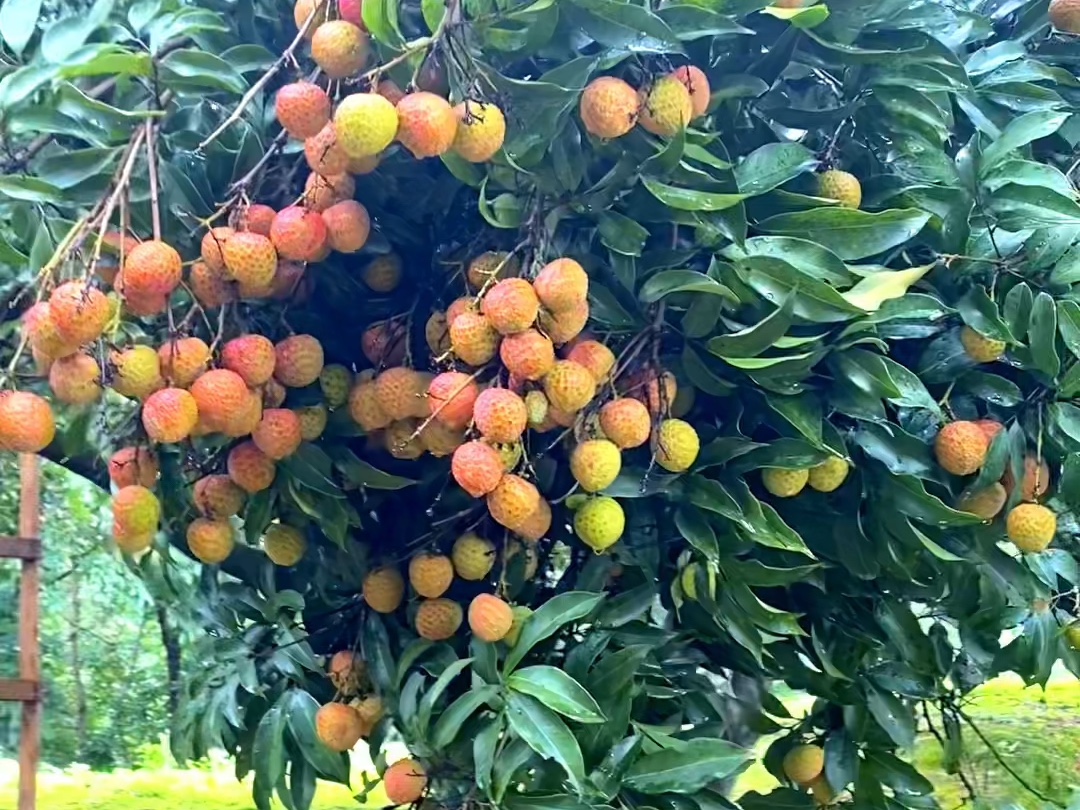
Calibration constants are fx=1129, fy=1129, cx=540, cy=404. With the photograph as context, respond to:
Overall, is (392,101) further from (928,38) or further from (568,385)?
(928,38)

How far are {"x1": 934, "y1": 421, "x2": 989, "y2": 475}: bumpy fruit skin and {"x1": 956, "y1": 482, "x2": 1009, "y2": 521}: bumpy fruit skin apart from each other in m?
0.03

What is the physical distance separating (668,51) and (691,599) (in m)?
0.42

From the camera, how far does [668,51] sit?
70 cm

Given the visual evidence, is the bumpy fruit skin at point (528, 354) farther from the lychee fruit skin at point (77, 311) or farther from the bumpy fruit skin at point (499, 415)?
the lychee fruit skin at point (77, 311)

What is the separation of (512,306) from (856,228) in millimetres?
247

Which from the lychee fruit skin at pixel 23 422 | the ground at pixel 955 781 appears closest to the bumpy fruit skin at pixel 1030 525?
the lychee fruit skin at pixel 23 422

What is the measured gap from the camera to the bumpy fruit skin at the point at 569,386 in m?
0.74

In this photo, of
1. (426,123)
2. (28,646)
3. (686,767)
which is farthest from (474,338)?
(28,646)

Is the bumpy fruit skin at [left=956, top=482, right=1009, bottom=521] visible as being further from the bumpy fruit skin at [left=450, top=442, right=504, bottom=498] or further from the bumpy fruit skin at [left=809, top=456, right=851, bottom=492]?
the bumpy fruit skin at [left=450, top=442, right=504, bottom=498]

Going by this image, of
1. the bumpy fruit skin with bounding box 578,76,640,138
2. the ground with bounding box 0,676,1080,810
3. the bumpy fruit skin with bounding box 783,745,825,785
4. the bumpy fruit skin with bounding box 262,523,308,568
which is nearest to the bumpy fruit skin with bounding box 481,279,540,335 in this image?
the bumpy fruit skin with bounding box 578,76,640,138

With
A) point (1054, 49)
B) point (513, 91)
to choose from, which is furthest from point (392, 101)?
point (1054, 49)

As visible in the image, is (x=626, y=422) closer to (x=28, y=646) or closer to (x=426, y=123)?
(x=426, y=123)

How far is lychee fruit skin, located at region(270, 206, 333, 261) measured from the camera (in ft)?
2.40

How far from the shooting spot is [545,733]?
77 cm
